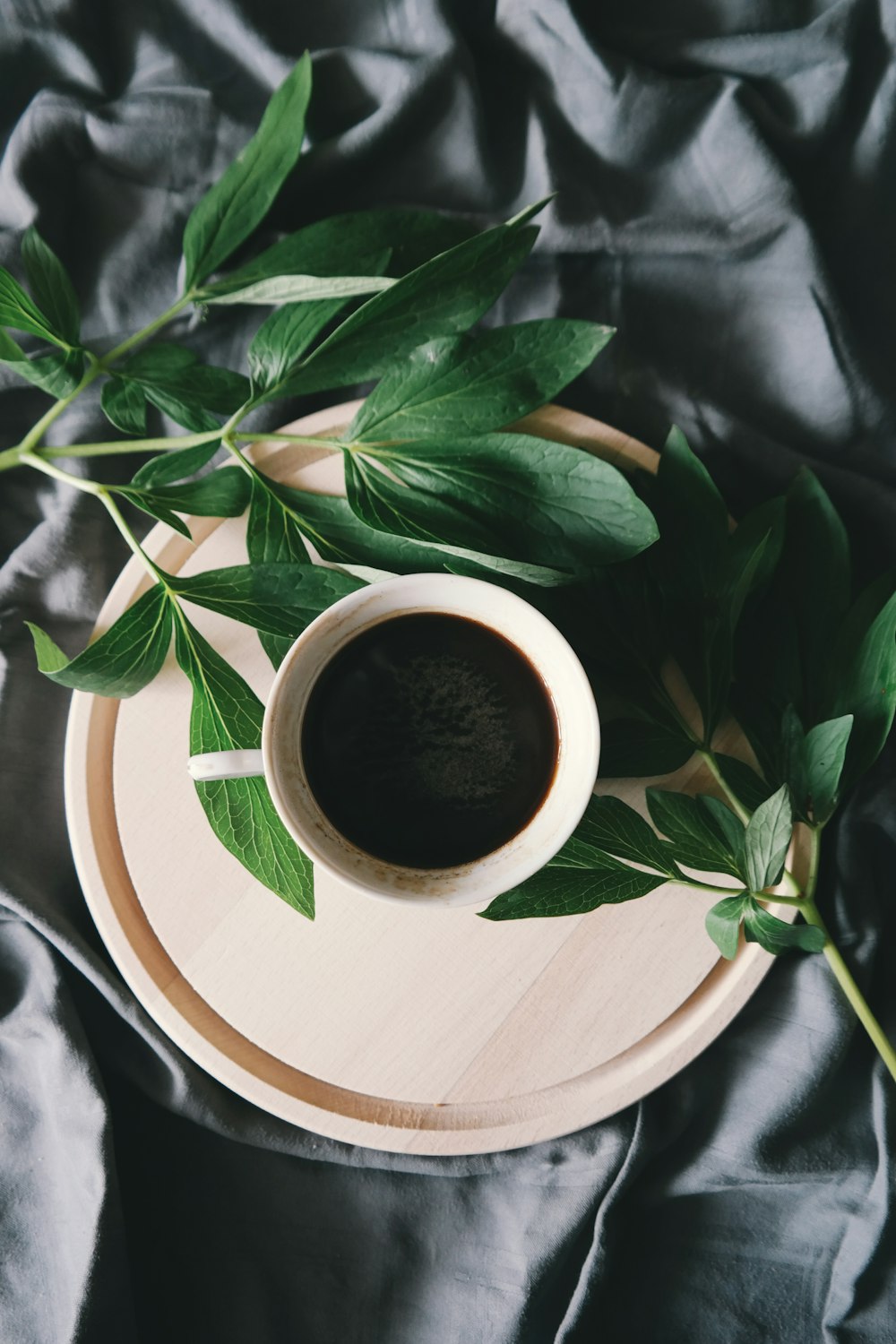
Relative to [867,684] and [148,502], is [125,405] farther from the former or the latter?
[867,684]

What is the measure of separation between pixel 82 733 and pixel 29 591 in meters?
0.17

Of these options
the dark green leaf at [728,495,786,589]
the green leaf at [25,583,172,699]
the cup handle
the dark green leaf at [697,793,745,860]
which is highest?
the green leaf at [25,583,172,699]

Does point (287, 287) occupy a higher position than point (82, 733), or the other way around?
point (287, 287)

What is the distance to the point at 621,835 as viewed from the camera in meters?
0.65

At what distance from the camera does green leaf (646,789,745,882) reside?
660mm

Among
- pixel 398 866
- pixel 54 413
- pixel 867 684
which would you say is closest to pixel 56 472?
pixel 54 413

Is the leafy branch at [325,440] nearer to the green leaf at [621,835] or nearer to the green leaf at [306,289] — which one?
the green leaf at [306,289]

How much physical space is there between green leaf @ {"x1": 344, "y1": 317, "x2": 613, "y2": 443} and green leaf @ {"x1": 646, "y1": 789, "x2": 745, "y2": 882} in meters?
0.28

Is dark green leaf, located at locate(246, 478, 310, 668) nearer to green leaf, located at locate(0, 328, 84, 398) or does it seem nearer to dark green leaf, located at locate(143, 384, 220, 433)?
dark green leaf, located at locate(143, 384, 220, 433)

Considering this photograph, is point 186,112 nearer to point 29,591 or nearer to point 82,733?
point 29,591

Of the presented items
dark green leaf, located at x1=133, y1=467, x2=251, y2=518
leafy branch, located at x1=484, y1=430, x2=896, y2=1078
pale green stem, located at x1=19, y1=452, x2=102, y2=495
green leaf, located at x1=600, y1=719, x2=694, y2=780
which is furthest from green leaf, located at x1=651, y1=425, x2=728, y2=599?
pale green stem, located at x1=19, y1=452, x2=102, y2=495

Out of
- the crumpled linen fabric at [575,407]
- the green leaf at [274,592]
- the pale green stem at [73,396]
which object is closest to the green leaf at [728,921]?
the crumpled linen fabric at [575,407]

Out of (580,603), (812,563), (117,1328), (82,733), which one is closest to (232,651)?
(82,733)

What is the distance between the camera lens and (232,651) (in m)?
0.77
